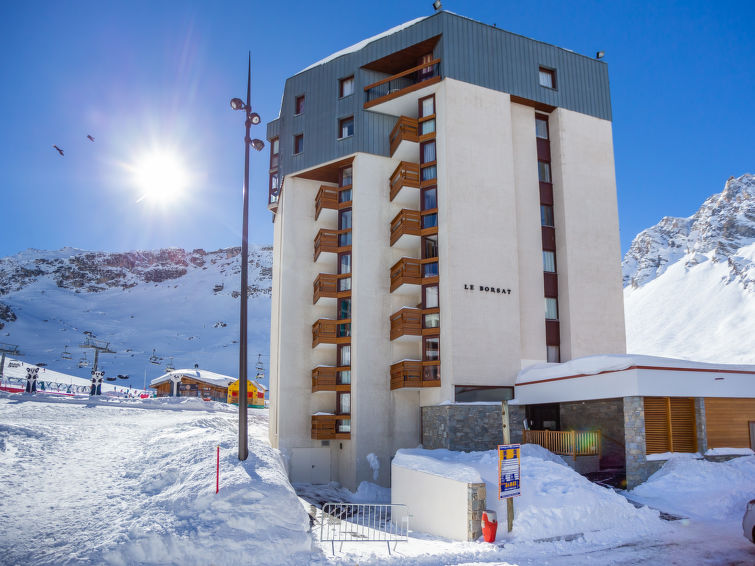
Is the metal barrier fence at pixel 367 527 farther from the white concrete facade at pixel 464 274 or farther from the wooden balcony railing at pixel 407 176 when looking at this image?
the wooden balcony railing at pixel 407 176

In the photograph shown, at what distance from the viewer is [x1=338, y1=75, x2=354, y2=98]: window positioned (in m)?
36.8

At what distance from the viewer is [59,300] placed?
146 m

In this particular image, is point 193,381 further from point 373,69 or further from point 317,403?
point 373,69

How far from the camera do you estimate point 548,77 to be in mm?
36438

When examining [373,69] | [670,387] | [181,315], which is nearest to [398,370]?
[670,387]

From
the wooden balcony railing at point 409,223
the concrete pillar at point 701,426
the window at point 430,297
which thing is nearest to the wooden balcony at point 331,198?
the wooden balcony railing at point 409,223

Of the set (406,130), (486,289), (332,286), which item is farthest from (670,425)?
Answer: (406,130)

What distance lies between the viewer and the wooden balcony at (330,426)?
33.2 m

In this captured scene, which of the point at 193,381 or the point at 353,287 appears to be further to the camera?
the point at 193,381

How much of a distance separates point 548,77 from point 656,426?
23241 mm

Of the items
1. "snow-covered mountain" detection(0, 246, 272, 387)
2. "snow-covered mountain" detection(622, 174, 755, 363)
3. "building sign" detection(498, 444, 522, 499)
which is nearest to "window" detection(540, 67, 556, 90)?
"building sign" detection(498, 444, 522, 499)

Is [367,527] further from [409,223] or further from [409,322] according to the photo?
[409,223]

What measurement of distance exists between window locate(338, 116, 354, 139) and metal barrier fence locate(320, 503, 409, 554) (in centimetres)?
2208

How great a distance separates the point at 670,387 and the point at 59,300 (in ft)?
504
